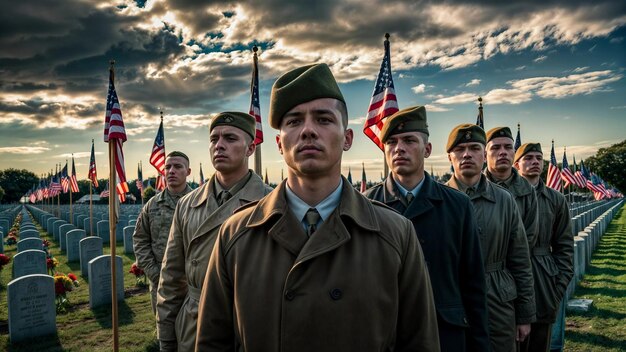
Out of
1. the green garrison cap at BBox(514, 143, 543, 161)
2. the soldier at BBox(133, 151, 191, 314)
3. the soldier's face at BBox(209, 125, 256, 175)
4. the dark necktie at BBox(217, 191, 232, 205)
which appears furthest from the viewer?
the green garrison cap at BBox(514, 143, 543, 161)

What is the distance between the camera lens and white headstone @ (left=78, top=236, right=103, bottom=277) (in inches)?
519

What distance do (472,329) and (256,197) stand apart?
208 centimetres

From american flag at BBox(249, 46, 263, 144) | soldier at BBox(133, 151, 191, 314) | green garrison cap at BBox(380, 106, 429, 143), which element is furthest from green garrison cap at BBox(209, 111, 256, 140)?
american flag at BBox(249, 46, 263, 144)

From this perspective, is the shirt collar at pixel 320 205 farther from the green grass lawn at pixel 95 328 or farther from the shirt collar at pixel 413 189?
the green grass lawn at pixel 95 328

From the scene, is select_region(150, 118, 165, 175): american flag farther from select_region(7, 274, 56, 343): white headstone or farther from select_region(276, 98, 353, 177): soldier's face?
select_region(276, 98, 353, 177): soldier's face

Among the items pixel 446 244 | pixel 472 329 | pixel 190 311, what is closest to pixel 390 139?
pixel 446 244

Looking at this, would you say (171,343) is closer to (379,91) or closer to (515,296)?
(515,296)

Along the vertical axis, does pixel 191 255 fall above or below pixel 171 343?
above

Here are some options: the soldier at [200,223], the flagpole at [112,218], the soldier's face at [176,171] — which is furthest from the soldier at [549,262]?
the flagpole at [112,218]

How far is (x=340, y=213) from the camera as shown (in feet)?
6.06

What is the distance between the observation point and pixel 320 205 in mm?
1946

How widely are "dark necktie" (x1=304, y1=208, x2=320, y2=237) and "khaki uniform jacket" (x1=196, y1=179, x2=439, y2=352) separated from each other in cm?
8

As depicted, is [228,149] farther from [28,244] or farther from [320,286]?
[28,244]

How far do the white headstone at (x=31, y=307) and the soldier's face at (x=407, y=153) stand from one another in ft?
25.2
